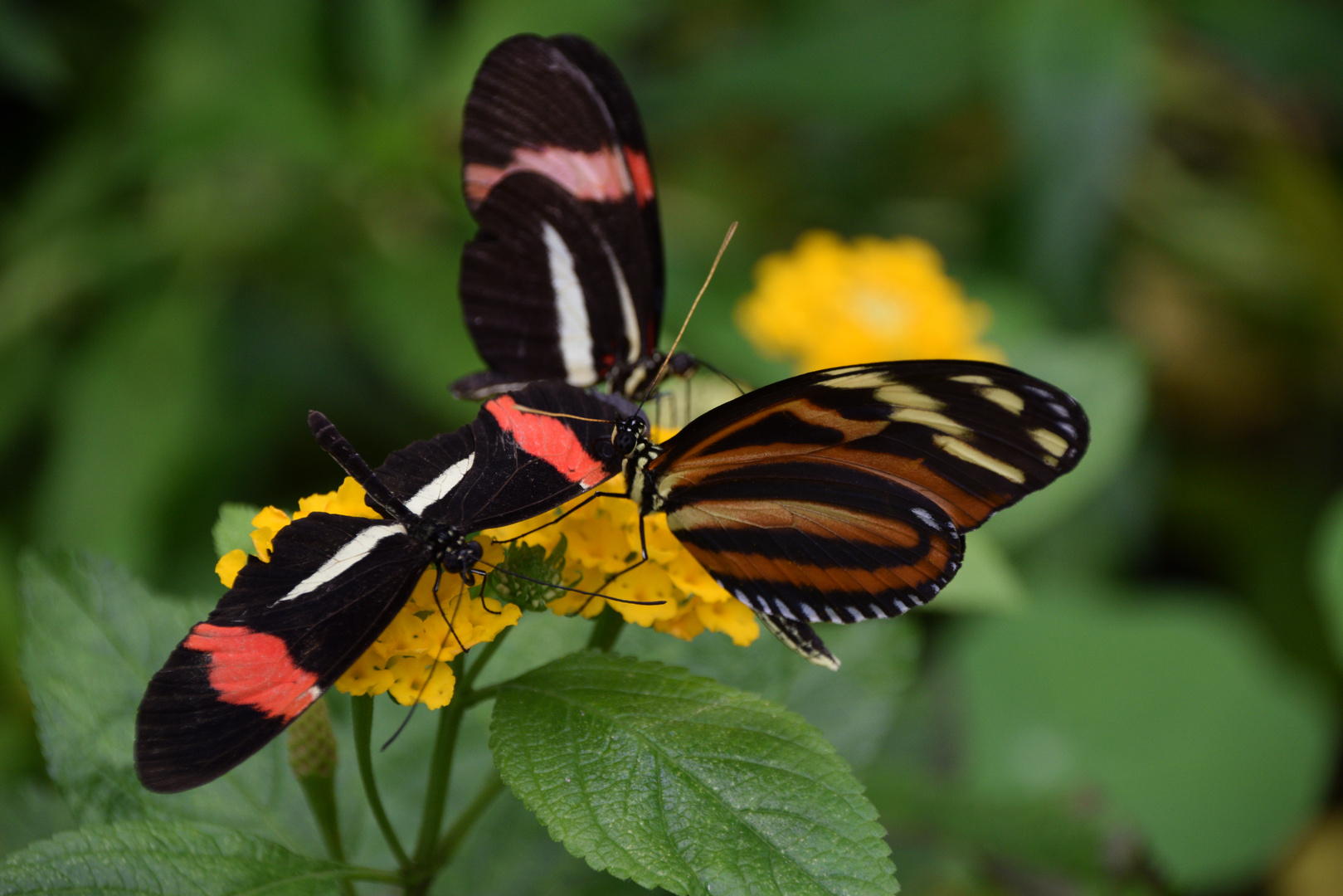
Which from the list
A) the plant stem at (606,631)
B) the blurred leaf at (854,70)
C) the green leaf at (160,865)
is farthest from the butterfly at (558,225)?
the blurred leaf at (854,70)

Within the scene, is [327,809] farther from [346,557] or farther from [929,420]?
[929,420]

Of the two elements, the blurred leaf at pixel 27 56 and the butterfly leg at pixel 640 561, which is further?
the blurred leaf at pixel 27 56

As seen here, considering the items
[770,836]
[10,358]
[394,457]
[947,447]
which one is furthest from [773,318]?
[10,358]

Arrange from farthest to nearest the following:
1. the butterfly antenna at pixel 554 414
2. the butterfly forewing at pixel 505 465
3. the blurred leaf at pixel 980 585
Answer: the blurred leaf at pixel 980 585, the butterfly antenna at pixel 554 414, the butterfly forewing at pixel 505 465

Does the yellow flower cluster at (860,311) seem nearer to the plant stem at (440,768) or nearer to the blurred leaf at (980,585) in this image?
the blurred leaf at (980,585)

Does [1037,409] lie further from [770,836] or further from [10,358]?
[10,358]

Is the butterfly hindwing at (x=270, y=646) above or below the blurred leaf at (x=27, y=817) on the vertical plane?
above

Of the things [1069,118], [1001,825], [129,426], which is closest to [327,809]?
[1001,825]
